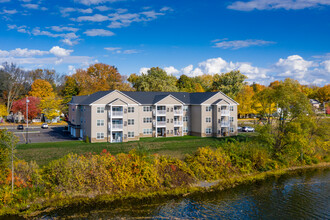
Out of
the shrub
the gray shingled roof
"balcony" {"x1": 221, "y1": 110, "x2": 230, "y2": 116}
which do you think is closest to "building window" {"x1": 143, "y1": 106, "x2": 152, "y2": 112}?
the gray shingled roof

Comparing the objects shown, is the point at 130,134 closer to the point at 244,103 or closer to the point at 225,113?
the point at 225,113

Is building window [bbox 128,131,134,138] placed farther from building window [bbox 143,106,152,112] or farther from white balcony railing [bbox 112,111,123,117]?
building window [bbox 143,106,152,112]

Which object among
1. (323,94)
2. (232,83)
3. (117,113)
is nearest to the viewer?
(117,113)

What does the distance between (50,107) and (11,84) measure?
20.8m

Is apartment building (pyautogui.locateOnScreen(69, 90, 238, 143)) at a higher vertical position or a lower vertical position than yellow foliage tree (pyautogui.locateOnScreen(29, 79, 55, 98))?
lower

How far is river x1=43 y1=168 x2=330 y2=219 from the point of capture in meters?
22.8

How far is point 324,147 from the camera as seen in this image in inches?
1614

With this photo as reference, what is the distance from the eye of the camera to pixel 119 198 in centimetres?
2598

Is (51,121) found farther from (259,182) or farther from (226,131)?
(259,182)

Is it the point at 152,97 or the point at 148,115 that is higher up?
the point at 152,97

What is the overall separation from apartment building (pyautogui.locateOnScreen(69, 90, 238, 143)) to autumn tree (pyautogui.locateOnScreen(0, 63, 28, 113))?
41.0 meters

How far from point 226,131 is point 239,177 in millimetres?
25656

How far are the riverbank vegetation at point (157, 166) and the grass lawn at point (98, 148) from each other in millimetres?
3788

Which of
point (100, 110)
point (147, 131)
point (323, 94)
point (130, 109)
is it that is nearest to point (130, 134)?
point (130, 109)
